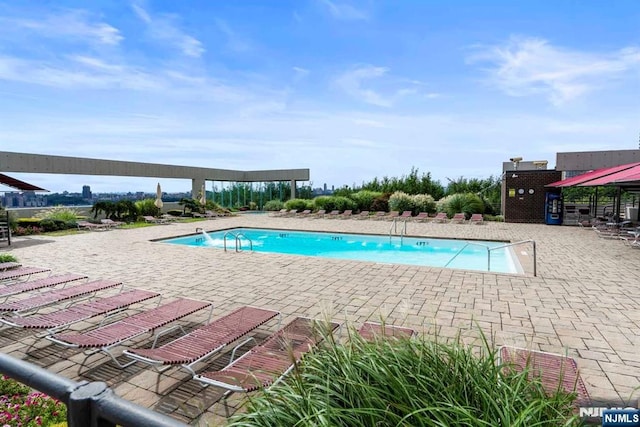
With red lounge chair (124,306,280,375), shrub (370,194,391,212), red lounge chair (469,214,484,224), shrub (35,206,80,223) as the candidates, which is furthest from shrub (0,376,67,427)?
shrub (370,194,391,212)

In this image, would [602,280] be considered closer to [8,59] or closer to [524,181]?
[524,181]

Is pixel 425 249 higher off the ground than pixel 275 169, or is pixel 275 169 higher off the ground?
pixel 275 169

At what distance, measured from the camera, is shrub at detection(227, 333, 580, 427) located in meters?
1.45

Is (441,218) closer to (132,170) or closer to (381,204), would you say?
(381,204)

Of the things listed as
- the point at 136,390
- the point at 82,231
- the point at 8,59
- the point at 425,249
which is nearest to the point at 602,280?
the point at 425,249

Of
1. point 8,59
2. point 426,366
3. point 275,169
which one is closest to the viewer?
point 426,366

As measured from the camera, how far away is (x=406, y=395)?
1576mm

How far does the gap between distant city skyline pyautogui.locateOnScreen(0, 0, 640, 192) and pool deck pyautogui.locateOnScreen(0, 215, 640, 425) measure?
5.23 metres

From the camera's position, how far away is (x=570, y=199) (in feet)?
78.9

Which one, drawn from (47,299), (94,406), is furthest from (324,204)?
(94,406)

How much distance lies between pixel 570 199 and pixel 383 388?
27.8 m

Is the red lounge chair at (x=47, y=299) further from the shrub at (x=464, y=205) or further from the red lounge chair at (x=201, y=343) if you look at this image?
the shrub at (x=464, y=205)

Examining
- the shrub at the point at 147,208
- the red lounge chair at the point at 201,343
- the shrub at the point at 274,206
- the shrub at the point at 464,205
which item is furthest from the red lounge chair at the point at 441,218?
the shrub at the point at 147,208

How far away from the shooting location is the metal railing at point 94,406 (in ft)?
2.27
